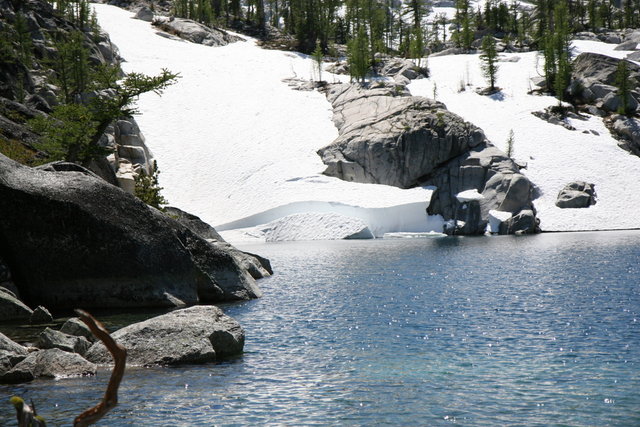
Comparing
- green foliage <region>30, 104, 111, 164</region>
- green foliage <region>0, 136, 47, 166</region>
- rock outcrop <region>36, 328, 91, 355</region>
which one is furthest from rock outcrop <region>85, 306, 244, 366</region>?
green foliage <region>0, 136, 47, 166</region>

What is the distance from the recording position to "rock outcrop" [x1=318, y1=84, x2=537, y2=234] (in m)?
70.8

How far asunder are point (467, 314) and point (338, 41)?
140 m

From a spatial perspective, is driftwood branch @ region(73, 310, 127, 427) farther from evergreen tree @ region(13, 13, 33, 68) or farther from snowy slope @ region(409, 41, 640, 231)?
evergreen tree @ region(13, 13, 33, 68)

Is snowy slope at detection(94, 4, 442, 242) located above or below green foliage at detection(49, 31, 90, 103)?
below

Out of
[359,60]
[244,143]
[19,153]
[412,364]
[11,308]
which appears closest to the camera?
[412,364]

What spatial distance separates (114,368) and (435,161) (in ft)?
252

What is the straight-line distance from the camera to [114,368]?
126 inches

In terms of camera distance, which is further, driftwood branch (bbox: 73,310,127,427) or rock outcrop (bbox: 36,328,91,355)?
rock outcrop (bbox: 36,328,91,355)

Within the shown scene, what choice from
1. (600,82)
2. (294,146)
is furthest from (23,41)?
(600,82)

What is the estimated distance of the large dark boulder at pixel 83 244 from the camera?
77.9 ft

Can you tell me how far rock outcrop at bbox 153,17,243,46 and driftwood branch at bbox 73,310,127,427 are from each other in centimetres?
13526

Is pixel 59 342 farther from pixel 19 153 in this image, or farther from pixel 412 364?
pixel 19 153

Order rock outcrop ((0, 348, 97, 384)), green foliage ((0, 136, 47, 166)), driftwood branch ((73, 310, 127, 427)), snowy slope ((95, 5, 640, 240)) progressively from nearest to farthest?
driftwood branch ((73, 310, 127, 427))
rock outcrop ((0, 348, 97, 384))
green foliage ((0, 136, 47, 166))
snowy slope ((95, 5, 640, 240))

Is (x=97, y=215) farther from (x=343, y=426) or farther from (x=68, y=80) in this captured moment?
(x=68, y=80)
